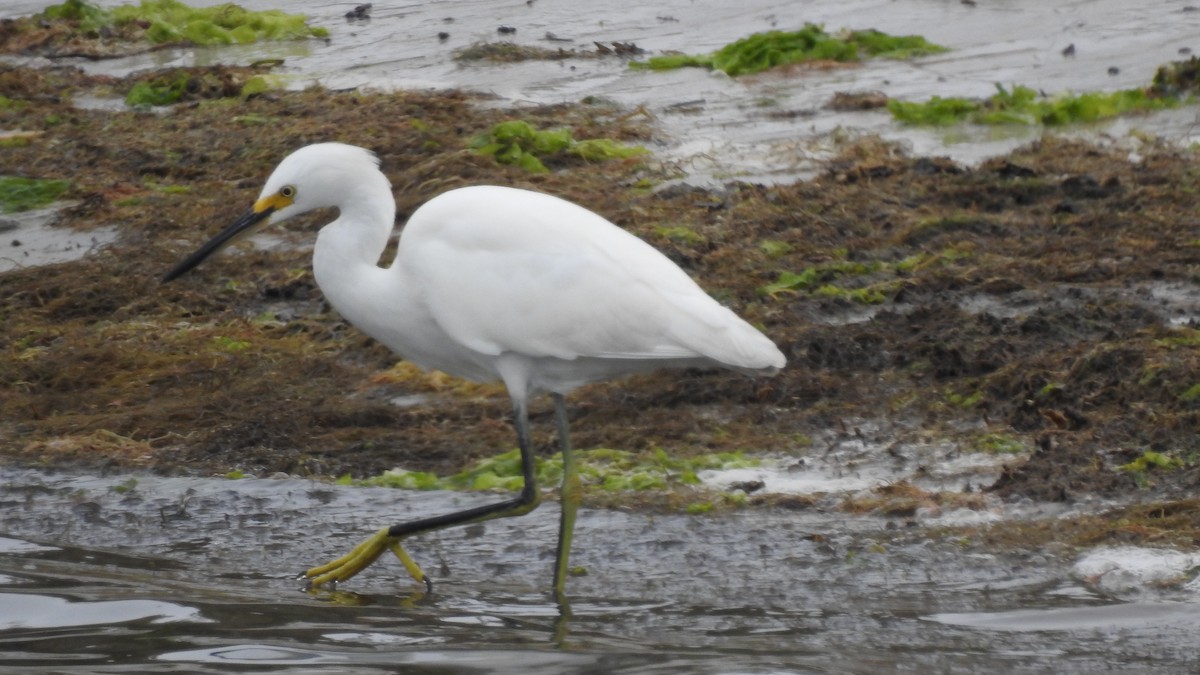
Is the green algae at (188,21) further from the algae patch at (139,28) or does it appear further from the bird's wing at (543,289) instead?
the bird's wing at (543,289)

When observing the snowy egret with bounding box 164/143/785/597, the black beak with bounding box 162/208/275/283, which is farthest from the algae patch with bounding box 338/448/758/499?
the black beak with bounding box 162/208/275/283

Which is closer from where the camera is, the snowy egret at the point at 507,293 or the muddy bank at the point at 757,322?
the snowy egret at the point at 507,293

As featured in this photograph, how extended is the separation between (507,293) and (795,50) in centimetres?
832

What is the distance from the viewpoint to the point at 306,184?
6.48 m

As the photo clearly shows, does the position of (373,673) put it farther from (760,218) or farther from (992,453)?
(760,218)

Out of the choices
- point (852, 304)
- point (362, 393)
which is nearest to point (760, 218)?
point (852, 304)

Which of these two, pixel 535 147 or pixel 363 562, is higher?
pixel 535 147

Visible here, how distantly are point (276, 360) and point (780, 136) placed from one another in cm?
444

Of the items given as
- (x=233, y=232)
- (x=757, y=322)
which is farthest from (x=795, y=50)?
(x=233, y=232)

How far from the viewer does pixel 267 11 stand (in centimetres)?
1822

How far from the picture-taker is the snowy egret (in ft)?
20.8

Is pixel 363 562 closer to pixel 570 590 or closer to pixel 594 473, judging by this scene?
pixel 570 590

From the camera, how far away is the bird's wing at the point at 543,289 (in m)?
6.34

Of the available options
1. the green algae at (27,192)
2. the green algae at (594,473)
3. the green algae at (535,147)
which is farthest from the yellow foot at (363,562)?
the green algae at (27,192)
